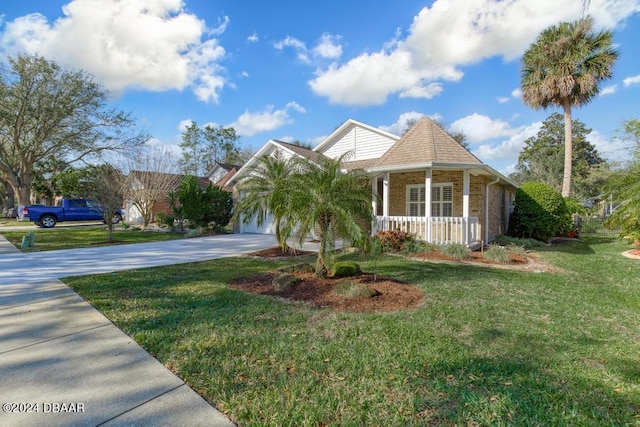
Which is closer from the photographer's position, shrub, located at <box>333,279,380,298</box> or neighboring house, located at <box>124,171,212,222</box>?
shrub, located at <box>333,279,380,298</box>

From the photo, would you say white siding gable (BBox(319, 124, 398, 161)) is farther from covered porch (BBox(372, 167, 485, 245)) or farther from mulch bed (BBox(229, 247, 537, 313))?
mulch bed (BBox(229, 247, 537, 313))

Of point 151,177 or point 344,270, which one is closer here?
point 344,270

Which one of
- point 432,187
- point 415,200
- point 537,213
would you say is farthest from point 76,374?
point 537,213

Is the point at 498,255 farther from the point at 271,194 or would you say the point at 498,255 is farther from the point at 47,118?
the point at 47,118

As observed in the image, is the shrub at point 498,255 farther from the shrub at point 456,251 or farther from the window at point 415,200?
the window at point 415,200

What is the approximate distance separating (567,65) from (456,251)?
14.8 metres

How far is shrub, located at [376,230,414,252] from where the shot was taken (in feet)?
32.6

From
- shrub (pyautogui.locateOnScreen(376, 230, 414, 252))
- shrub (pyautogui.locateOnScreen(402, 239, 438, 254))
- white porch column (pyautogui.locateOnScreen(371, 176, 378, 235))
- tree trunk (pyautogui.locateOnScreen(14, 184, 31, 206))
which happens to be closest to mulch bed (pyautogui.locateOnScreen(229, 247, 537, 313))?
white porch column (pyautogui.locateOnScreen(371, 176, 378, 235))

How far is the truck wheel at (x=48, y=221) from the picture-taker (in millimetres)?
19531

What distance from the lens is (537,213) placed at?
1350 centimetres

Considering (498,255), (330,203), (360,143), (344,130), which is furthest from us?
(344,130)

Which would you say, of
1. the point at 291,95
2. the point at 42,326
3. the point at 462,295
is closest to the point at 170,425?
the point at 42,326

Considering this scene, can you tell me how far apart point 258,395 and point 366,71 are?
16083mm

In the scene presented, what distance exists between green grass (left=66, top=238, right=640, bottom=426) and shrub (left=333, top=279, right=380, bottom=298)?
26.0 inches
